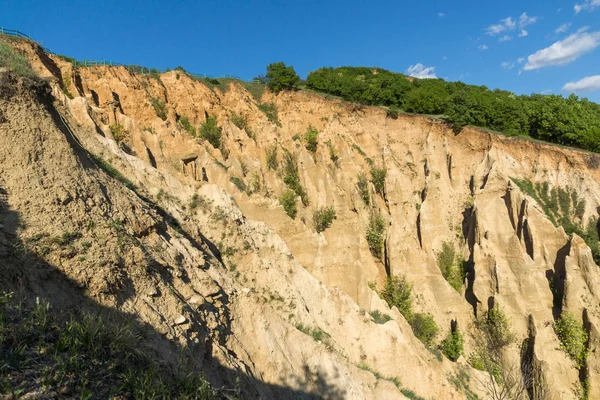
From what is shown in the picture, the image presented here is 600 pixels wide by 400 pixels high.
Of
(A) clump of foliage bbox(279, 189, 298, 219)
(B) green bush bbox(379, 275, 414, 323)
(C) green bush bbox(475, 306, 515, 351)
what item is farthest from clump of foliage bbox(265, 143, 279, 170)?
(C) green bush bbox(475, 306, 515, 351)

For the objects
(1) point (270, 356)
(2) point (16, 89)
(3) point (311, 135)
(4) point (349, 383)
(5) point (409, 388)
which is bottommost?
(5) point (409, 388)

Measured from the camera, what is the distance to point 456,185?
2809cm

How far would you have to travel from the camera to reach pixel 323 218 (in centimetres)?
2281

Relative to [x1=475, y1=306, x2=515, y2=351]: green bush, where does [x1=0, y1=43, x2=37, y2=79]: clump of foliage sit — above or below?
above

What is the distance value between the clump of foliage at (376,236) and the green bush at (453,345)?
609cm

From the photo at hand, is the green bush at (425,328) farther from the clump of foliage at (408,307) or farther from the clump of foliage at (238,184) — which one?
the clump of foliage at (238,184)

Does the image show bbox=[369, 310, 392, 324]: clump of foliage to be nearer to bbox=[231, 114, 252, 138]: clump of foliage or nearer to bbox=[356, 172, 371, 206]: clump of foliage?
bbox=[356, 172, 371, 206]: clump of foliage

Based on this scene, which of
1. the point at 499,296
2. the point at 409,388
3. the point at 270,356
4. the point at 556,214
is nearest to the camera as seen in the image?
the point at 270,356

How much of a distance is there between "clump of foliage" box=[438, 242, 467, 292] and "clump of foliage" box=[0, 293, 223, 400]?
20.9 m

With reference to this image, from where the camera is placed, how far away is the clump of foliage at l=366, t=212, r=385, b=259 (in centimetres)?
2325

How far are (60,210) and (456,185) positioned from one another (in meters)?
27.1

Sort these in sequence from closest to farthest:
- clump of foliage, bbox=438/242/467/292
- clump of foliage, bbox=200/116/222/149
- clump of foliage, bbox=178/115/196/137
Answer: clump of foliage, bbox=438/242/467/292 → clump of foliage, bbox=200/116/222/149 → clump of foliage, bbox=178/115/196/137

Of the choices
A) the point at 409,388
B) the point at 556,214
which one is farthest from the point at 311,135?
the point at 409,388

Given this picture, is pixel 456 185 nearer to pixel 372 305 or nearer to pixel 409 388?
pixel 372 305
